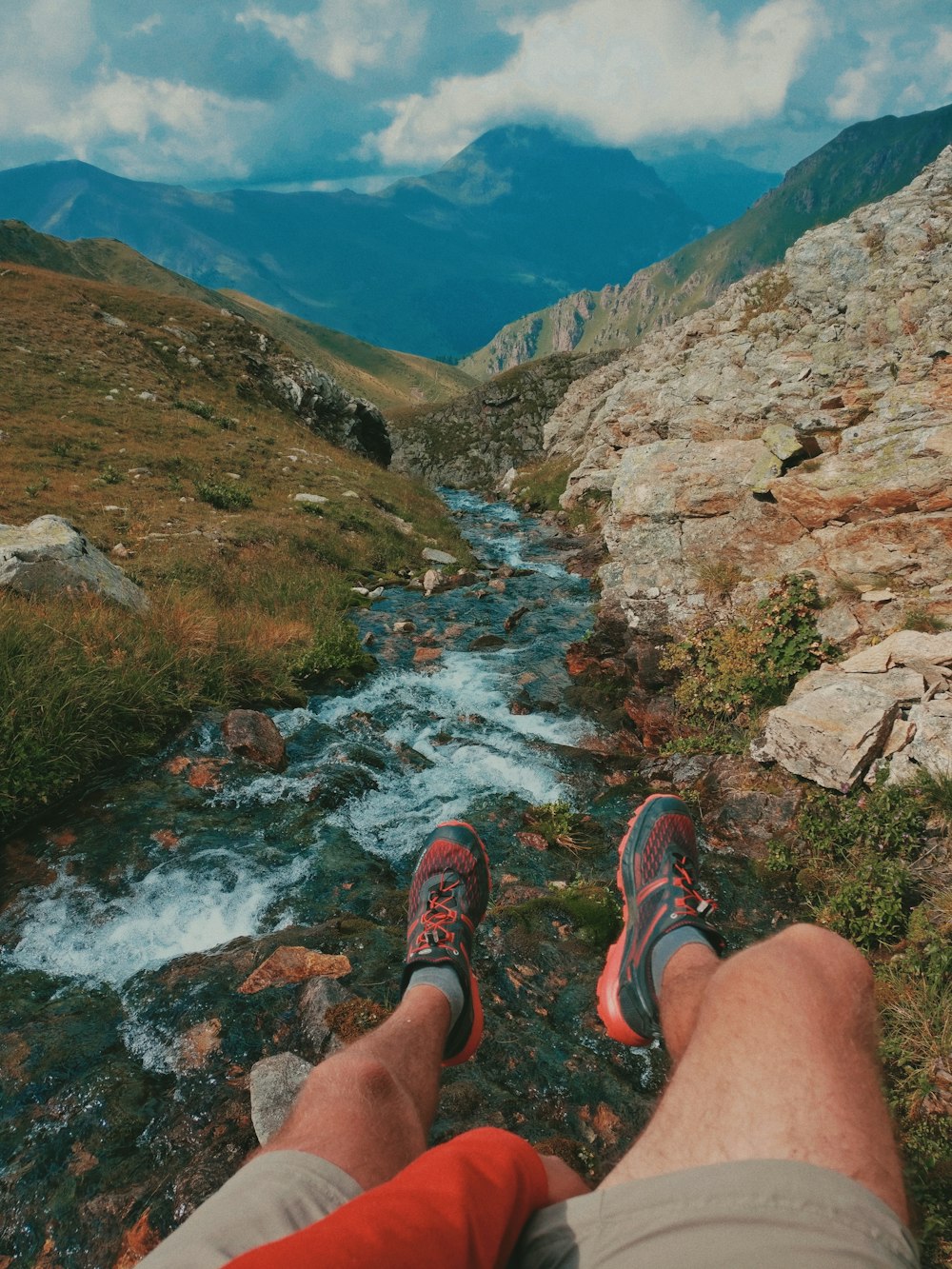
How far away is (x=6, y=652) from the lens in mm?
6141

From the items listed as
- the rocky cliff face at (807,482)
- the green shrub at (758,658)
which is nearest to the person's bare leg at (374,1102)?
the green shrub at (758,658)

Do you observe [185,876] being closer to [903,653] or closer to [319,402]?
[903,653]

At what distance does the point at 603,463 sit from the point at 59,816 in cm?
3178

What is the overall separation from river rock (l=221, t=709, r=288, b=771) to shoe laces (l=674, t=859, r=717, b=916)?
5.29 metres

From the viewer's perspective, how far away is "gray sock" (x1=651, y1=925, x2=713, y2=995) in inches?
139

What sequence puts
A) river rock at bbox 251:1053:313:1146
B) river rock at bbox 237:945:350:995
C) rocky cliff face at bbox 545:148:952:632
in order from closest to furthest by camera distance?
river rock at bbox 251:1053:313:1146 → river rock at bbox 237:945:350:995 → rocky cliff face at bbox 545:148:952:632

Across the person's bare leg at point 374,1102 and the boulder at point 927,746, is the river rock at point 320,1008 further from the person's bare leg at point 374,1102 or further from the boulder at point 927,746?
the boulder at point 927,746

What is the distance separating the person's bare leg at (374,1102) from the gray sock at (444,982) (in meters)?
0.22

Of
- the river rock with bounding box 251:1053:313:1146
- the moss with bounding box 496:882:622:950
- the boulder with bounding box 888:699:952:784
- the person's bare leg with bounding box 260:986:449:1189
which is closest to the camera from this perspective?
the person's bare leg with bounding box 260:986:449:1189

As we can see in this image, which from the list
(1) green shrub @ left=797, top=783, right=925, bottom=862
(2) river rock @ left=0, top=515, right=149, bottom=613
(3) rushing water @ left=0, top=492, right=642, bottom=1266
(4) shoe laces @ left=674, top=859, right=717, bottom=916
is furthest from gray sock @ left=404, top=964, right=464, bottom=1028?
(2) river rock @ left=0, top=515, right=149, bottom=613

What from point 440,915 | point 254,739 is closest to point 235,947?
point 440,915

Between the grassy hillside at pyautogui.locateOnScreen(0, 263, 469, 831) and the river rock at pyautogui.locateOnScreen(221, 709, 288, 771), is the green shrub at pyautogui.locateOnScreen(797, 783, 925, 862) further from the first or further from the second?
the grassy hillside at pyautogui.locateOnScreen(0, 263, 469, 831)

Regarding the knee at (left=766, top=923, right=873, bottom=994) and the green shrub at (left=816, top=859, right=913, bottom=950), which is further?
the green shrub at (left=816, top=859, right=913, bottom=950)

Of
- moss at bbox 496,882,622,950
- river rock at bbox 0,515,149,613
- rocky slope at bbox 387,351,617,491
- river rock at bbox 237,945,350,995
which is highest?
rocky slope at bbox 387,351,617,491
